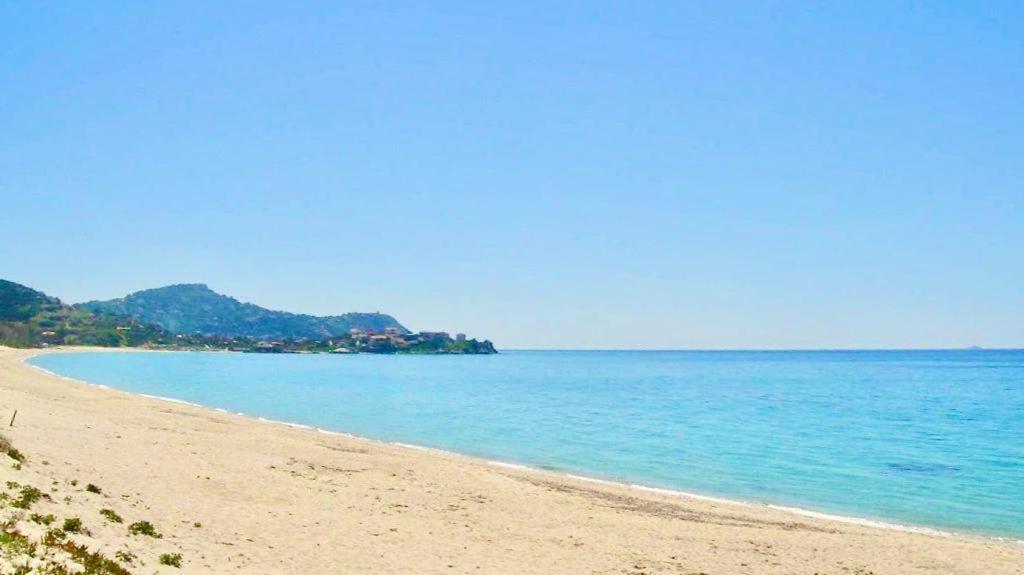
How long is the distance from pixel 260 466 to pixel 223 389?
60865 millimetres

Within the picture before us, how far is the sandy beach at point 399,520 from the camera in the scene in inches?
590

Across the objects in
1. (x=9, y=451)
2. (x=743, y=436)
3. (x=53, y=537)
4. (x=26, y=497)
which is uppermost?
(x=9, y=451)

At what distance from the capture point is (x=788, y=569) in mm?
17203

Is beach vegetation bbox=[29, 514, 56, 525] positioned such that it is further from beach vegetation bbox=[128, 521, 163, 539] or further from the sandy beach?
beach vegetation bbox=[128, 521, 163, 539]

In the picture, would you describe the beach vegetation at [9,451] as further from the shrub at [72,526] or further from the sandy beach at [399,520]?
the shrub at [72,526]

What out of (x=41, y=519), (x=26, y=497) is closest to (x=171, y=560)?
(x=41, y=519)

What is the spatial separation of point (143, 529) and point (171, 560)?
1950 mm

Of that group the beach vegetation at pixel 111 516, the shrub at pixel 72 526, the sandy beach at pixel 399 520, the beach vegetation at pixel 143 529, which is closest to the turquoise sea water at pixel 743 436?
the sandy beach at pixel 399 520

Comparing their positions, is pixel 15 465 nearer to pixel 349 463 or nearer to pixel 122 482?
pixel 122 482

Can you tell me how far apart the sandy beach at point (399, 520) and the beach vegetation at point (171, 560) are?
202 mm

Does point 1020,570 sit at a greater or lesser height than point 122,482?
lesser

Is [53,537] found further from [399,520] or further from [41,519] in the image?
[399,520]

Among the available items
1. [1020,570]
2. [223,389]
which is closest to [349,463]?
[1020,570]

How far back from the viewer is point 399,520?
19.5 metres
